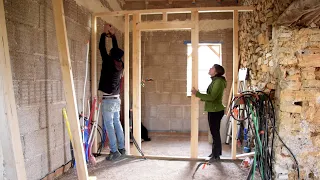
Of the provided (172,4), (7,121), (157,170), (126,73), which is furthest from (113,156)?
(172,4)

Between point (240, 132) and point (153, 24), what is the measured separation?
8.58ft

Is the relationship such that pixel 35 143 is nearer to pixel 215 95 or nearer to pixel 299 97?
pixel 215 95

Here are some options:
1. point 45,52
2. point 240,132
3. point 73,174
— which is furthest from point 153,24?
point 240,132

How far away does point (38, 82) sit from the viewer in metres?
2.62

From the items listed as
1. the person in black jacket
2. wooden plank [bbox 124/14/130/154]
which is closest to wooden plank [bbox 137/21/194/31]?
wooden plank [bbox 124/14/130/154]

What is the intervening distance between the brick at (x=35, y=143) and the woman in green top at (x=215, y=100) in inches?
77.3

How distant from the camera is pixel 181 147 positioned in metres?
4.58

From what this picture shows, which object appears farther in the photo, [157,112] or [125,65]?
[157,112]

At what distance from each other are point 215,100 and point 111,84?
146 centimetres


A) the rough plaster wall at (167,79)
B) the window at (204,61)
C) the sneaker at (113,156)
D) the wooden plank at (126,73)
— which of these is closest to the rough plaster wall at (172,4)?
the rough plaster wall at (167,79)

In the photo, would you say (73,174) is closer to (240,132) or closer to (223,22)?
(240,132)

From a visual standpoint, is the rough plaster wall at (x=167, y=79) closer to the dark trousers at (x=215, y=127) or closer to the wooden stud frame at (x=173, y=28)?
the wooden stud frame at (x=173, y=28)

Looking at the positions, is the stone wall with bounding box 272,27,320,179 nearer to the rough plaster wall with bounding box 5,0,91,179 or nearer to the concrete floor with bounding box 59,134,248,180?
the concrete floor with bounding box 59,134,248,180

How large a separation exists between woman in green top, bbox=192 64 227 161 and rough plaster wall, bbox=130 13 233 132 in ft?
6.54
